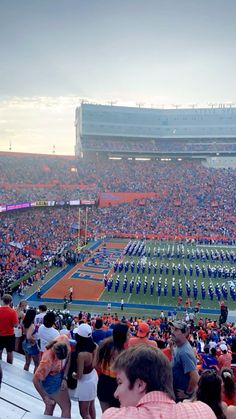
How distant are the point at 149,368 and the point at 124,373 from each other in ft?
0.40

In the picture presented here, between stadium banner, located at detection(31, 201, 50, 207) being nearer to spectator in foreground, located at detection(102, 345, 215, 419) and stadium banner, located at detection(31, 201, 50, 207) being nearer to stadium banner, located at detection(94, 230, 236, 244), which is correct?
stadium banner, located at detection(94, 230, 236, 244)

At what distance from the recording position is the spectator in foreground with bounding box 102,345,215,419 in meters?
1.65

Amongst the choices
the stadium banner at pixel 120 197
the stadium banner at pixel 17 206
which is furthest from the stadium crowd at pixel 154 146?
the stadium banner at pixel 17 206

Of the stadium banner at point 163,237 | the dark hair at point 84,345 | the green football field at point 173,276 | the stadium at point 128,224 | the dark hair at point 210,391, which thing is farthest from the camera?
the stadium banner at point 163,237

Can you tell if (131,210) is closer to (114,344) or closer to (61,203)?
(61,203)

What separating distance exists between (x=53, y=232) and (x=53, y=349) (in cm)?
3039

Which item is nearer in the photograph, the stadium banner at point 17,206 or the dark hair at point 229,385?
the dark hair at point 229,385

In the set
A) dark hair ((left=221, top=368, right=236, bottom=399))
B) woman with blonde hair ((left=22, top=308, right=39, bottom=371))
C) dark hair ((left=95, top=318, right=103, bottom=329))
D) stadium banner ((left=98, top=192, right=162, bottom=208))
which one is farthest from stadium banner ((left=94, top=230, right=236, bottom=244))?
dark hair ((left=221, top=368, right=236, bottom=399))

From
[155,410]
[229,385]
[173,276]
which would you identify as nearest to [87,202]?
[173,276]

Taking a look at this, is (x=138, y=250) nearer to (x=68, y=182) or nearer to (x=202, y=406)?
(x=68, y=182)

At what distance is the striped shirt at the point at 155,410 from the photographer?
1617mm

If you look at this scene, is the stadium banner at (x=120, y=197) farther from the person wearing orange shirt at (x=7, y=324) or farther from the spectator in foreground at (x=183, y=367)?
the spectator in foreground at (x=183, y=367)

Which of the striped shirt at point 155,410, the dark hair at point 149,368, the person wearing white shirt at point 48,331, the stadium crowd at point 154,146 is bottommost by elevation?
the person wearing white shirt at point 48,331

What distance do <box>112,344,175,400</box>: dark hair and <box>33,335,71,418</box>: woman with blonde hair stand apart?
2064mm
